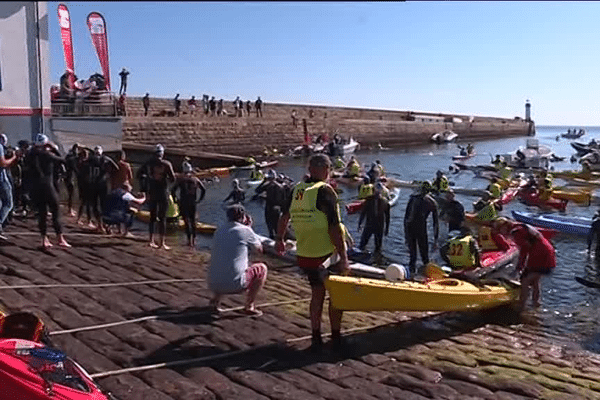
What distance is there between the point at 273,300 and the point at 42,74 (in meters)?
13.9

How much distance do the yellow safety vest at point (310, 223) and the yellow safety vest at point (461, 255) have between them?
5.23m

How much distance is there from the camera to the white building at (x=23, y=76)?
18047 mm

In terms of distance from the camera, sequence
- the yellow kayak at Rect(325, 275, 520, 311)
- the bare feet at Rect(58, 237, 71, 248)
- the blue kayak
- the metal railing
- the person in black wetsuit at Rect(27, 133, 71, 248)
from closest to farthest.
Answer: the yellow kayak at Rect(325, 275, 520, 311) → the person in black wetsuit at Rect(27, 133, 71, 248) → the bare feet at Rect(58, 237, 71, 248) → the blue kayak → the metal railing

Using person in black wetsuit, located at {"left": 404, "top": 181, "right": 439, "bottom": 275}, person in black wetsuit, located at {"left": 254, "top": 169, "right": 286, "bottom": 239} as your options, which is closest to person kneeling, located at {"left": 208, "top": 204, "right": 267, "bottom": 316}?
person in black wetsuit, located at {"left": 404, "top": 181, "right": 439, "bottom": 275}

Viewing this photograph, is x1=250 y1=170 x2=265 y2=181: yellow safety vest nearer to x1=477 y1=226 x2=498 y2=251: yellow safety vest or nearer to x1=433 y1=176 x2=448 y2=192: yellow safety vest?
x1=433 y1=176 x2=448 y2=192: yellow safety vest

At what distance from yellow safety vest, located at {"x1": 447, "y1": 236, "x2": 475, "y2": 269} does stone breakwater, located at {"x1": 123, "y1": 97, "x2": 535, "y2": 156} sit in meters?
26.1

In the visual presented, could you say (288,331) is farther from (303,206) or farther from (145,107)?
(145,107)

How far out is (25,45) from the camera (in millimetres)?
18375

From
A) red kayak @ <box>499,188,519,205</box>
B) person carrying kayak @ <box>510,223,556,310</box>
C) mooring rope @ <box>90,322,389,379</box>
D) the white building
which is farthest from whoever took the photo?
red kayak @ <box>499,188,519,205</box>

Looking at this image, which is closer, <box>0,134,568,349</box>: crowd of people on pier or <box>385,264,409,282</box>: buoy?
<box>0,134,568,349</box>: crowd of people on pier

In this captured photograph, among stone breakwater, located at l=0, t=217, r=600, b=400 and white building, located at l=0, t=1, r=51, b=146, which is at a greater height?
white building, located at l=0, t=1, r=51, b=146

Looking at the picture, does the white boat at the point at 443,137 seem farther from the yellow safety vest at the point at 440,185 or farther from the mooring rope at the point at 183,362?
the mooring rope at the point at 183,362

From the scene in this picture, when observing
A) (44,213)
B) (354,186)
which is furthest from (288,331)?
(354,186)

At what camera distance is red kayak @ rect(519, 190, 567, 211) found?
21516mm
